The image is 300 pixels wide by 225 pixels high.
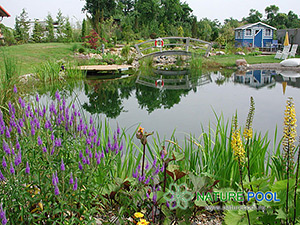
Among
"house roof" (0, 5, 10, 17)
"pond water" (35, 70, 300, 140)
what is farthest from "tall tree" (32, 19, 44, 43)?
"pond water" (35, 70, 300, 140)

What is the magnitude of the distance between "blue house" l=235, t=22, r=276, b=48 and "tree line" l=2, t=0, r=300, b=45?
1597 millimetres

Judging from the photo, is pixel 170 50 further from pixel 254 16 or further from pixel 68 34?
pixel 254 16

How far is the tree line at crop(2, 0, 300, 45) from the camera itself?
21.5 m

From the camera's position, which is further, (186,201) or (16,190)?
(186,201)

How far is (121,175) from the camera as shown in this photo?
7.43 ft

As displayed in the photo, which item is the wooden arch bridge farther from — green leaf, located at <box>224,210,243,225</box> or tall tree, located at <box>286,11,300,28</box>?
tall tree, located at <box>286,11,300,28</box>

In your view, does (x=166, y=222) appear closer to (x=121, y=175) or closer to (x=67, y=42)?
(x=121, y=175)

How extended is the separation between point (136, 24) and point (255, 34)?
37.3 ft

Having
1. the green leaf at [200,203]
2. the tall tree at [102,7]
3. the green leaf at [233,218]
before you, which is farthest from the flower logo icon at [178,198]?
the tall tree at [102,7]

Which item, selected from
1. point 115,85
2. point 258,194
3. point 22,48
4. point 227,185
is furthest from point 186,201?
point 22,48

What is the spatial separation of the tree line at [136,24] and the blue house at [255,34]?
5.24ft

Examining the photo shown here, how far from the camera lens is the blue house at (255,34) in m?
27.4

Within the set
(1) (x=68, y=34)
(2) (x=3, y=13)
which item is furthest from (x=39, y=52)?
(1) (x=68, y=34)

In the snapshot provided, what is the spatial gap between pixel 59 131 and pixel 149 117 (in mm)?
3463
